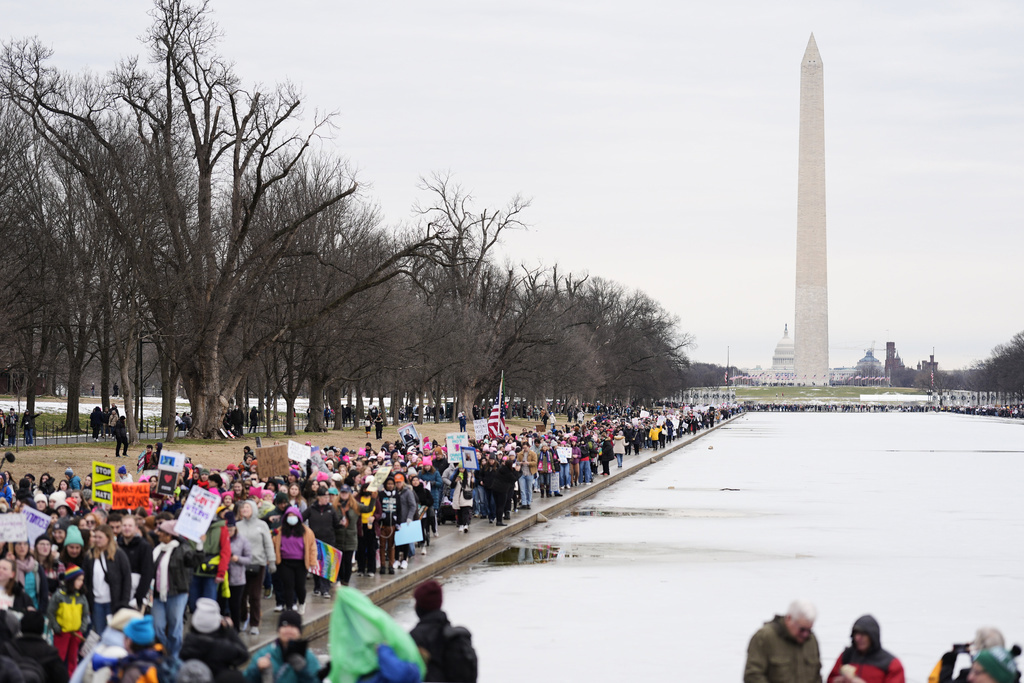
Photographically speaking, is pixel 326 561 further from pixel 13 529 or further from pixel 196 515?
pixel 13 529

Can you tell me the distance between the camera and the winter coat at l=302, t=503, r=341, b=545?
15281 millimetres

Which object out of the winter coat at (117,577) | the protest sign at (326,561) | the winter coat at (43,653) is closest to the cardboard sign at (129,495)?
the protest sign at (326,561)

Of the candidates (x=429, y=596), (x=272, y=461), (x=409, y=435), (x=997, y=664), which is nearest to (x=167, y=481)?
(x=272, y=461)

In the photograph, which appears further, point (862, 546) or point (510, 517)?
point (510, 517)

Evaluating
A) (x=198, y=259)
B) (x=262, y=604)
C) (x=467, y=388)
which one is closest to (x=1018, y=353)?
(x=467, y=388)

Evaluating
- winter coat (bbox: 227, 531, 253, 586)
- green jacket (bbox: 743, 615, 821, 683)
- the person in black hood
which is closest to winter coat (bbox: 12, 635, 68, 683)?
winter coat (bbox: 227, 531, 253, 586)

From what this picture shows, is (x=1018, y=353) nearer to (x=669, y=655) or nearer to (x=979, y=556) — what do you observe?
(x=979, y=556)

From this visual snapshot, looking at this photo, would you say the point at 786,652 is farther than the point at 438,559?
No

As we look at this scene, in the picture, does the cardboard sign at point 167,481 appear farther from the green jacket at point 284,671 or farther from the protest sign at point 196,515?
the green jacket at point 284,671

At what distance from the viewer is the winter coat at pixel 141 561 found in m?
11.5

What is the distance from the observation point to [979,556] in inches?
808

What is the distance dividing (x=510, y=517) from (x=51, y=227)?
22464 millimetres

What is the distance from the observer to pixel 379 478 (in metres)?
19.0

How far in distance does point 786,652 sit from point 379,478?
12.0 m
